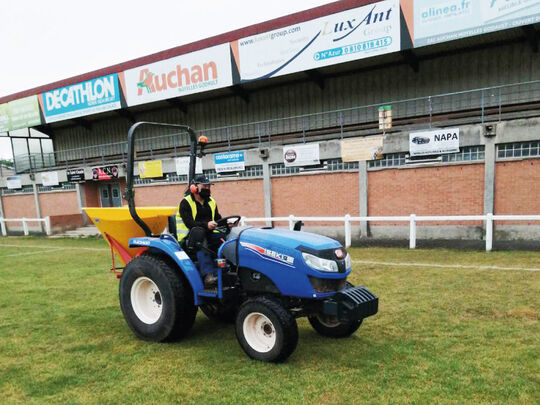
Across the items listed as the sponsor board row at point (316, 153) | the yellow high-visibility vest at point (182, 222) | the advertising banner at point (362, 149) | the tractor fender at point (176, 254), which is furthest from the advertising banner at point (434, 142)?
the tractor fender at point (176, 254)

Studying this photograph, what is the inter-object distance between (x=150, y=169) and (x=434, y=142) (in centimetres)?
1255

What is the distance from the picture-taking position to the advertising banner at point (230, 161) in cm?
1533

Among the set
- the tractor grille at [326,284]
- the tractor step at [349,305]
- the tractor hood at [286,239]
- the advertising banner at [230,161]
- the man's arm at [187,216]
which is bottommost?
the tractor step at [349,305]

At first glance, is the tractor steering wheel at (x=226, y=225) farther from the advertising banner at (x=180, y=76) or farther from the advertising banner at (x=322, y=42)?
the advertising banner at (x=180, y=76)

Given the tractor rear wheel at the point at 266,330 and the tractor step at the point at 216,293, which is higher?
the tractor step at the point at 216,293

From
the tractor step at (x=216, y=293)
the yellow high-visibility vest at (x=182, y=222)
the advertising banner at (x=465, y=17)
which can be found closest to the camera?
the tractor step at (x=216, y=293)

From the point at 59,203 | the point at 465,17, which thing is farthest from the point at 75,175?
the point at 465,17

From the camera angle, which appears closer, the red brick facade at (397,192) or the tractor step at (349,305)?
the tractor step at (349,305)

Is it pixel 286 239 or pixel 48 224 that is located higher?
pixel 286 239

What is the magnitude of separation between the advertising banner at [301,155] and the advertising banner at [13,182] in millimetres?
18492

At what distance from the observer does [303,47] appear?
1417 centimetres

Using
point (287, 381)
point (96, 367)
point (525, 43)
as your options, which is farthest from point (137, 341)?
point (525, 43)

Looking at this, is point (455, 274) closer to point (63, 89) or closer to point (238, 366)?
point (238, 366)

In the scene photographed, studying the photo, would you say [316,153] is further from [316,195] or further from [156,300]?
[156,300]
